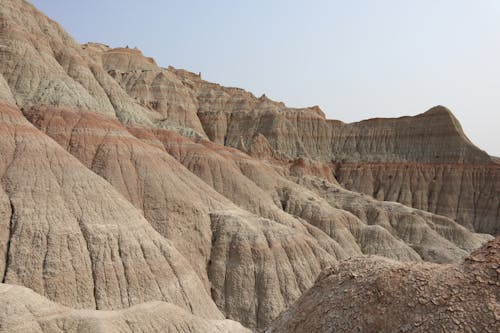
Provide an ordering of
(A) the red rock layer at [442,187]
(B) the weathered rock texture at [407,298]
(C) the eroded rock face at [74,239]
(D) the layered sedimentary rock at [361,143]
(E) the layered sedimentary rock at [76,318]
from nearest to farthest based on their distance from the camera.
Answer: (B) the weathered rock texture at [407,298] → (E) the layered sedimentary rock at [76,318] → (C) the eroded rock face at [74,239] → (A) the red rock layer at [442,187] → (D) the layered sedimentary rock at [361,143]

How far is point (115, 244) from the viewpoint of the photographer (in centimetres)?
2802

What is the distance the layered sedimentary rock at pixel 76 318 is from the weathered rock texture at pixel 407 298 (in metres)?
9.38

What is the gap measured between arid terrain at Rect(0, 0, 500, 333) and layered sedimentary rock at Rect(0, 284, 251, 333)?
0.07 m

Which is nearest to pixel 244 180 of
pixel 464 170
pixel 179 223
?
pixel 179 223

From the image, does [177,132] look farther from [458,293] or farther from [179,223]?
[458,293]

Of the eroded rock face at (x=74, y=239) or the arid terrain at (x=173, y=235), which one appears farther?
the eroded rock face at (x=74, y=239)

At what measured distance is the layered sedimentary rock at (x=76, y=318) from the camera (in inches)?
698

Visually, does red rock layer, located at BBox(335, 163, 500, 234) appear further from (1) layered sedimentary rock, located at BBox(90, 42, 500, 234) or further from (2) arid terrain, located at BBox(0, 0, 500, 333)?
(2) arid terrain, located at BBox(0, 0, 500, 333)

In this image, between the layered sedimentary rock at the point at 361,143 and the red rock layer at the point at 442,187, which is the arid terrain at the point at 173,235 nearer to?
the red rock layer at the point at 442,187

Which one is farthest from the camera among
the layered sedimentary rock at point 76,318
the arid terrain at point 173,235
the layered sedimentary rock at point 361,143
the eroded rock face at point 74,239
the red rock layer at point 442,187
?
the layered sedimentary rock at point 361,143

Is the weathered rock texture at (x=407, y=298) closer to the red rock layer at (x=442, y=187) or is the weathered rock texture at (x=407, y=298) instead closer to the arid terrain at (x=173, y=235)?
the arid terrain at (x=173, y=235)

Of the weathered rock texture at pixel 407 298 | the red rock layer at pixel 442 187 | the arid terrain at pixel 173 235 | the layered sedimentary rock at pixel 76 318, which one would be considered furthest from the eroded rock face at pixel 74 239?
the red rock layer at pixel 442 187

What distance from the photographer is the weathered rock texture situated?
Answer: 33.4 ft

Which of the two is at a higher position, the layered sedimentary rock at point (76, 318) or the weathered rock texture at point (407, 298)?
the weathered rock texture at point (407, 298)
